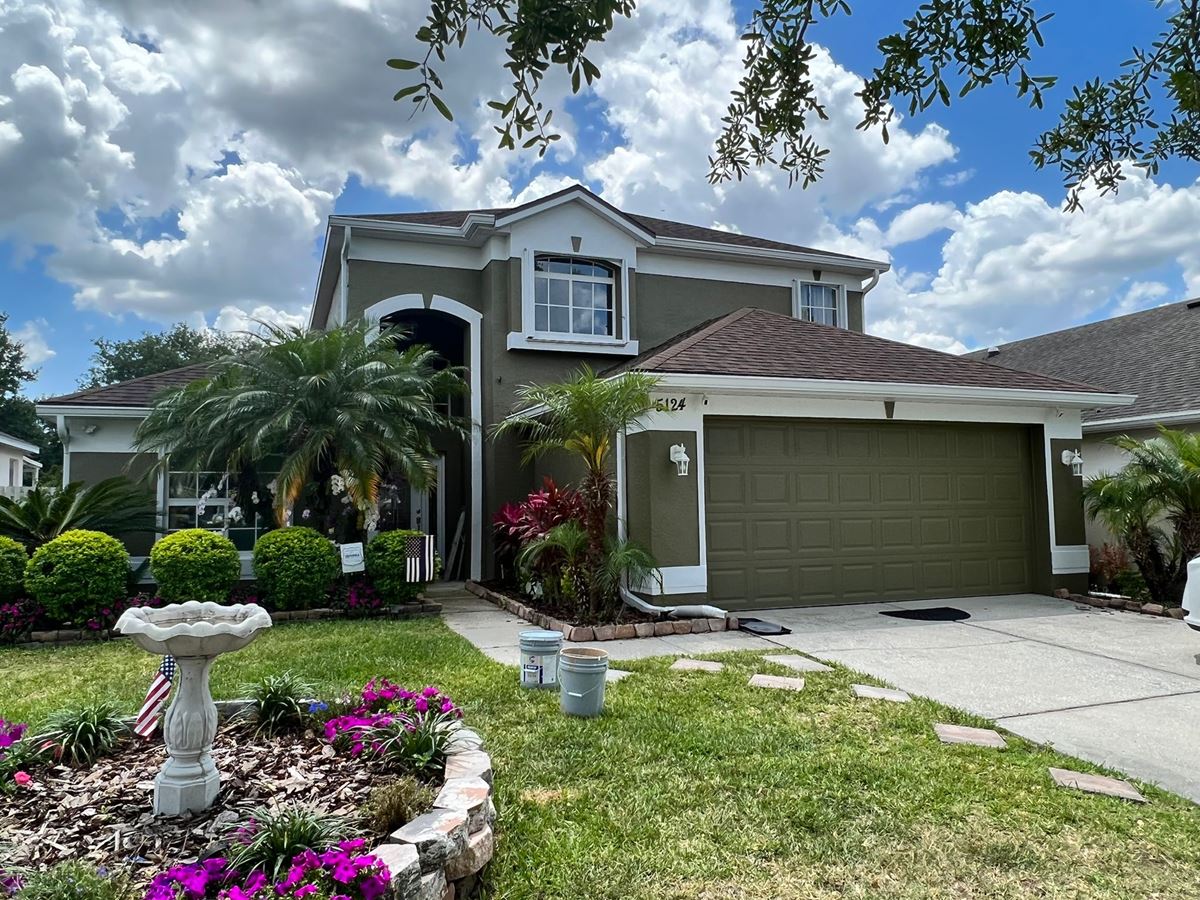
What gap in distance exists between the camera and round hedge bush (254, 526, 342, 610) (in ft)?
30.0

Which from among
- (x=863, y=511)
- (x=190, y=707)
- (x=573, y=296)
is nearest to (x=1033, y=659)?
(x=863, y=511)

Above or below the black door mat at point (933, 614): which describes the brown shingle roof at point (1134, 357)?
above

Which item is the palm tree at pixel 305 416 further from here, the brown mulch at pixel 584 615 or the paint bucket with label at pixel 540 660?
the paint bucket with label at pixel 540 660

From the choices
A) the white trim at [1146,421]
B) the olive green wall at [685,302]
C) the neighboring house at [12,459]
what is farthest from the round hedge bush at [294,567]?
the neighboring house at [12,459]

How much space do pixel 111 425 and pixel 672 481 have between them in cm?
904

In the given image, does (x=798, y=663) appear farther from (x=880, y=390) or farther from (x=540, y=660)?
(x=880, y=390)

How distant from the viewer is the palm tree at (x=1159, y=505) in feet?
30.9

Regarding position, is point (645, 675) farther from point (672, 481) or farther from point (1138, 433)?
point (1138, 433)

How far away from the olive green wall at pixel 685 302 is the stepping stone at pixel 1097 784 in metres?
10.3

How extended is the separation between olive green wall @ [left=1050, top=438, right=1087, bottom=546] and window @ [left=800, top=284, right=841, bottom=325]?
548 centimetres

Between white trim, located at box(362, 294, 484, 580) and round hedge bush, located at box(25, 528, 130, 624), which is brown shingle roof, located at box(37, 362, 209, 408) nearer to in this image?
white trim, located at box(362, 294, 484, 580)

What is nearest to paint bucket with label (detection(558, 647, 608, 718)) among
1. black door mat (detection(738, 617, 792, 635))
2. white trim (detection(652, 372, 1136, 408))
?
black door mat (detection(738, 617, 792, 635))

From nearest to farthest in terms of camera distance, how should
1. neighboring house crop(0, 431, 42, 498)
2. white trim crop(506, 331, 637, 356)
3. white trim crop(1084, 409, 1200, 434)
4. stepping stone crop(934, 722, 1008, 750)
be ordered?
stepping stone crop(934, 722, 1008, 750) < white trim crop(1084, 409, 1200, 434) < white trim crop(506, 331, 637, 356) < neighboring house crop(0, 431, 42, 498)

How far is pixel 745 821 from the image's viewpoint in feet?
11.1
